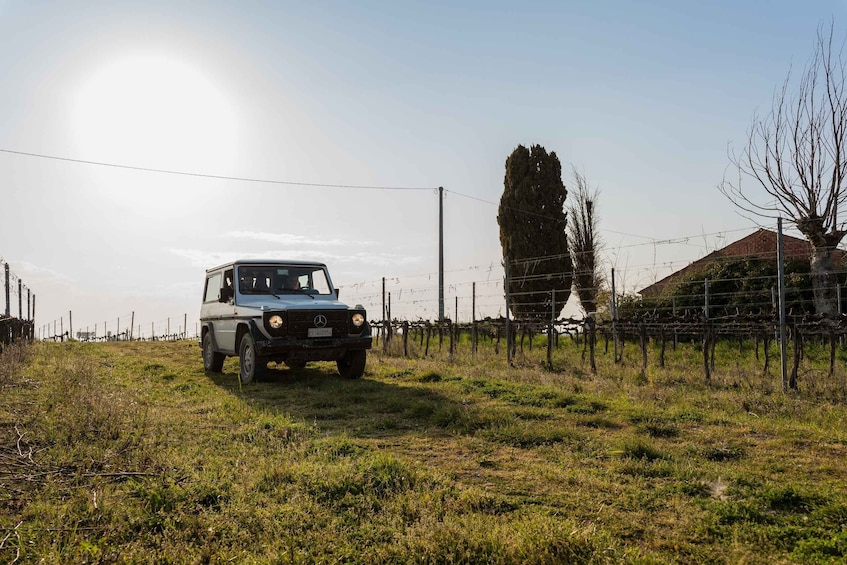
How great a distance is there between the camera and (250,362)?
10961 millimetres

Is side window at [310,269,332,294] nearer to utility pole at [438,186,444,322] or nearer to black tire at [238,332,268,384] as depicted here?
black tire at [238,332,268,384]

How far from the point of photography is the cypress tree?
30.8 meters

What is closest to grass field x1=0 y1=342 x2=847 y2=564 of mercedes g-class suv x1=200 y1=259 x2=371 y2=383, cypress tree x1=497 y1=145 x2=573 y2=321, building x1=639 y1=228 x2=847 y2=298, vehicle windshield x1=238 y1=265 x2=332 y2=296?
mercedes g-class suv x1=200 y1=259 x2=371 y2=383

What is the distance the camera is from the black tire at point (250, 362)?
10.7m

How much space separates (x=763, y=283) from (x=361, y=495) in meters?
21.5

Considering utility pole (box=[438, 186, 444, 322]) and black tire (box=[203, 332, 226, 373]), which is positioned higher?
utility pole (box=[438, 186, 444, 322])

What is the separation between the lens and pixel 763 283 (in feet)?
71.7

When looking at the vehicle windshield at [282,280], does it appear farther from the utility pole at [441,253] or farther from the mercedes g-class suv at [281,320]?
the utility pole at [441,253]

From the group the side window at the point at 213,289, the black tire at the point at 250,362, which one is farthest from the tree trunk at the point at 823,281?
the side window at the point at 213,289

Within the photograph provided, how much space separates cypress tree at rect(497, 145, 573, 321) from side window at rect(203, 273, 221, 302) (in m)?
18.8

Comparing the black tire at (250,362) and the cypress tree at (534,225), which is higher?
the cypress tree at (534,225)

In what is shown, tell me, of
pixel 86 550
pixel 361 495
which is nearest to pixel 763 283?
pixel 361 495

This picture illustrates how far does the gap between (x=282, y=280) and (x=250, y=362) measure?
1.81 meters

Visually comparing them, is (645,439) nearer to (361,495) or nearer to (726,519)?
(726,519)
